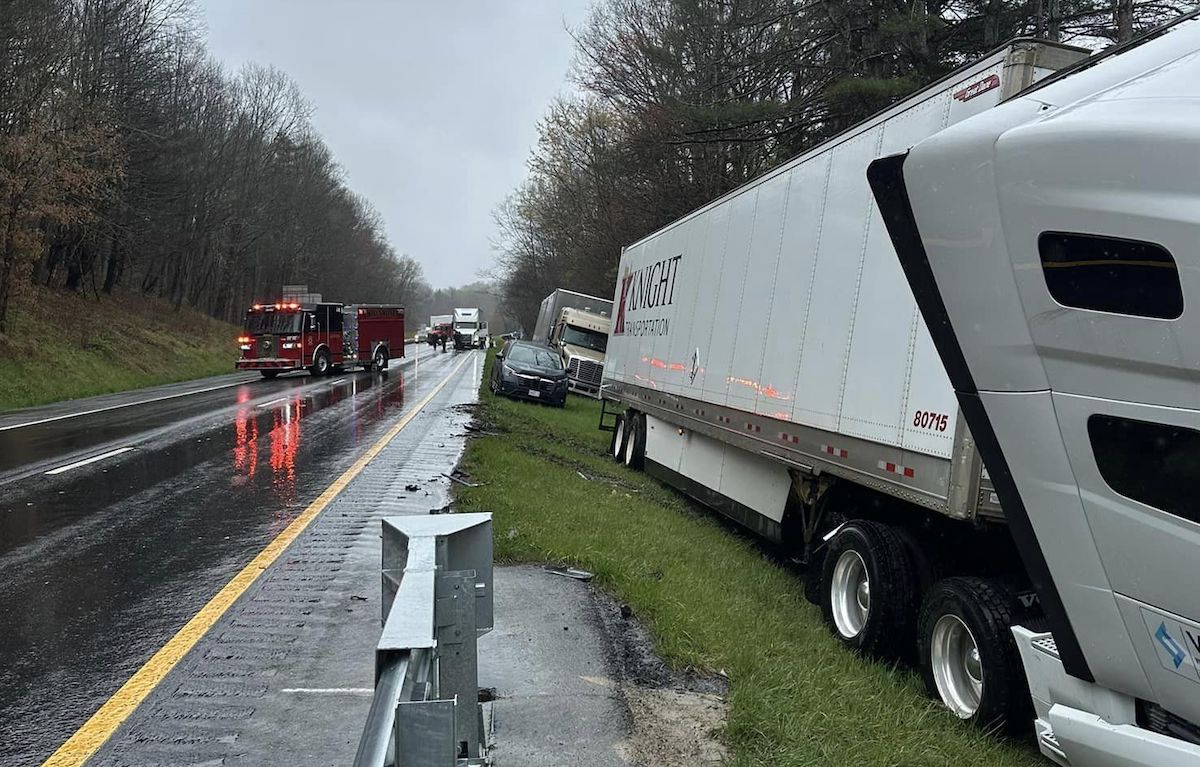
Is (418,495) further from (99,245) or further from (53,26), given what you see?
(99,245)

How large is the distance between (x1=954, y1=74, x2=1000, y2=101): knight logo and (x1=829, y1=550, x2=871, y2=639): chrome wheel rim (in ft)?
9.47

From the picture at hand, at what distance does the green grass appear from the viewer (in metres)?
4.11

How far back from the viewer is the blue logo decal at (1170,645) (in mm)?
2641

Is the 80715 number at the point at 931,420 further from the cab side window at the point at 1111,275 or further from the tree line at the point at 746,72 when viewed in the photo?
the tree line at the point at 746,72

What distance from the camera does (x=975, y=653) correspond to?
4531mm

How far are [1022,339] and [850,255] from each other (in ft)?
11.7

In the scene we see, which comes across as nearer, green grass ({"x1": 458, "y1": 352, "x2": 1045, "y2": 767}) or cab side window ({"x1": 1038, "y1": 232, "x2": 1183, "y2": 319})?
cab side window ({"x1": 1038, "y1": 232, "x2": 1183, "y2": 319})

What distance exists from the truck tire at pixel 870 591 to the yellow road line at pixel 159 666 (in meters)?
4.02

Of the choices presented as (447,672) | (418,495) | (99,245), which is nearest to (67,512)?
(418,495)

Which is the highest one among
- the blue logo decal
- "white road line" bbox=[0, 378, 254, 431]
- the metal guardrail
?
the blue logo decal

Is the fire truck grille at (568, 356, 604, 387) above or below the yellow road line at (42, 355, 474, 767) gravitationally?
above

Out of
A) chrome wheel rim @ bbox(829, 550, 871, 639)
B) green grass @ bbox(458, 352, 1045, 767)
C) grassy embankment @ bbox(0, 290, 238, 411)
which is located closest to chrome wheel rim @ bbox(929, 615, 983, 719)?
green grass @ bbox(458, 352, 1045, 767)

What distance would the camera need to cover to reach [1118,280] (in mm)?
2576

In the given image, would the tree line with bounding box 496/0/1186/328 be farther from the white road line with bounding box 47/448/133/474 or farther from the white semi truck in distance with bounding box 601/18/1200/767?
the white road line with bounding box 47/448/133/474
